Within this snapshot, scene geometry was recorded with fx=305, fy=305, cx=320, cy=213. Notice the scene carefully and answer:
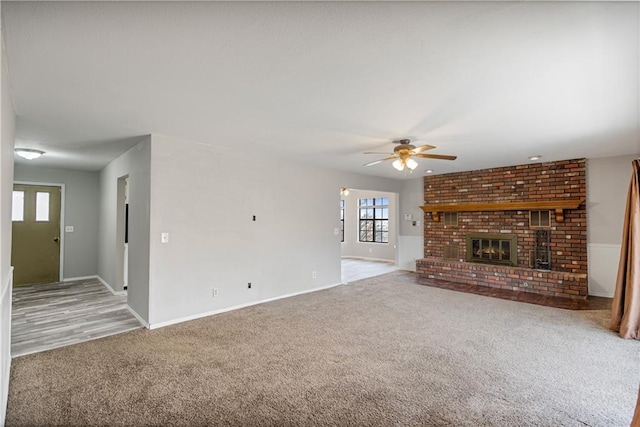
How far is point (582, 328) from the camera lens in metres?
3.80

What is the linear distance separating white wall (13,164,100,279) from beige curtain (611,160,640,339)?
358 inches

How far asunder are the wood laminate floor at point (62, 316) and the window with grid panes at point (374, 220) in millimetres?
7433

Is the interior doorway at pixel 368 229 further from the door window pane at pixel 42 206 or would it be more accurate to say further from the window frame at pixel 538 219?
the door window pane at pixel 42 206

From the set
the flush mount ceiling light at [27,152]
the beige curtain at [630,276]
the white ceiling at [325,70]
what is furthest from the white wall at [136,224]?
the beige curtain at [630,276]

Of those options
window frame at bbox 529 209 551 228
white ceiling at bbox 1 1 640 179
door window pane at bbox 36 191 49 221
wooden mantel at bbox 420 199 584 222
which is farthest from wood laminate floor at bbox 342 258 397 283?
door window pane at bbox 36 191 49 221

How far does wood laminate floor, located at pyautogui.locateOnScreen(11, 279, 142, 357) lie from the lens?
3377 millimetres

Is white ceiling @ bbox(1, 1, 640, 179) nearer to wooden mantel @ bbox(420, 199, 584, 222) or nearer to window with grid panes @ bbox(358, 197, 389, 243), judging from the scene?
wooden mantel @ bbox(420, 199, 584, 222)

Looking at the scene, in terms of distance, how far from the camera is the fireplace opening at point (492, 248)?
6227 millimetres

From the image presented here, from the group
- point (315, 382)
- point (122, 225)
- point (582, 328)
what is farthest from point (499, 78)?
point (122, 225)

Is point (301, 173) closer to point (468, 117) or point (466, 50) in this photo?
point (468, 117)

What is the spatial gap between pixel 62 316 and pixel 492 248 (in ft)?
25.1

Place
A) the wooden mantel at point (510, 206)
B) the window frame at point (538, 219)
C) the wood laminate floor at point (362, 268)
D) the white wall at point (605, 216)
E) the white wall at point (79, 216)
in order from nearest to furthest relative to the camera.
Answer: the white wall at point (605, 216), the wooden mantel at point (510, 206), the window frame at point (538, 219), the white wall at point (79, 216), the wood laminate floor at point (362, 268)

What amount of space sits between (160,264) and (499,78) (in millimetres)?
4049

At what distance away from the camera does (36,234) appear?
612 centimetres
